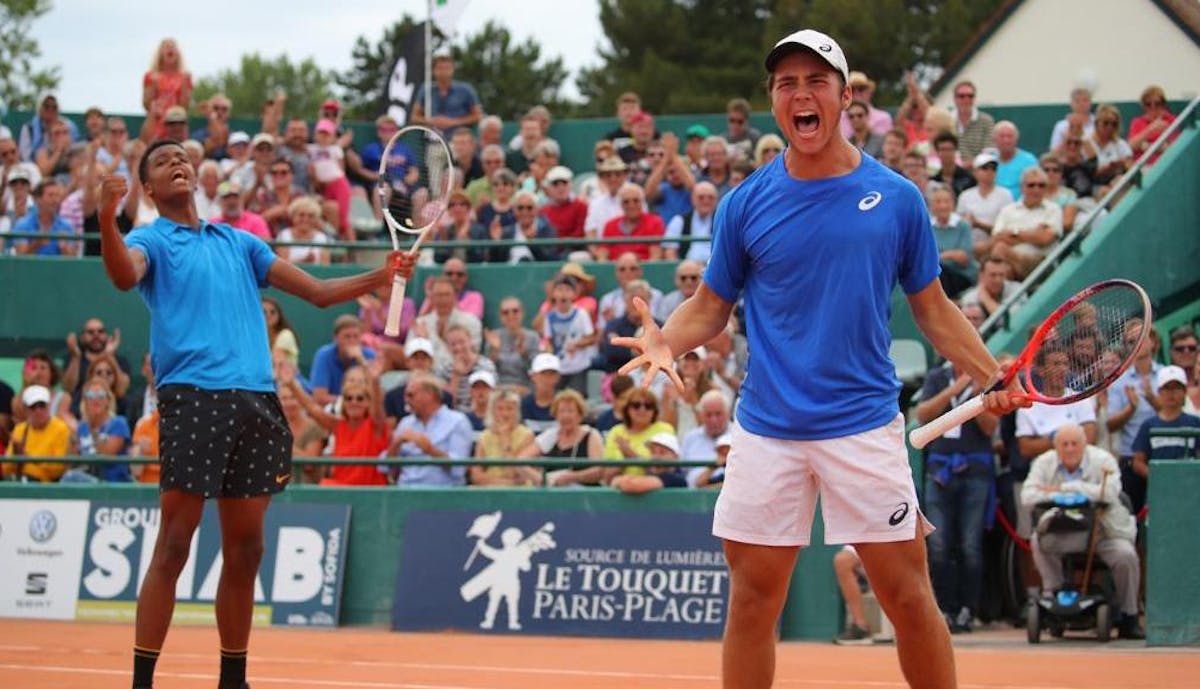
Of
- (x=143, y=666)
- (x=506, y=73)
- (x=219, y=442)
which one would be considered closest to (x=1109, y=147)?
(x=219, y=442)

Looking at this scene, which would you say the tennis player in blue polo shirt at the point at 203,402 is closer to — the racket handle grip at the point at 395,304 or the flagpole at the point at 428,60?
the racket handle grip at the point at 395,304

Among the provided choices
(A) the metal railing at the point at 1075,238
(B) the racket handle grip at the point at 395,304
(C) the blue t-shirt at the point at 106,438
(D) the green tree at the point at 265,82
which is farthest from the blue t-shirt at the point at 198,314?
(D) the green tree at the point at 265,82

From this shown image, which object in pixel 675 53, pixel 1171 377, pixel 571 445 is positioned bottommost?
pixel 571 445

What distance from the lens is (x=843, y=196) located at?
602 centimetres

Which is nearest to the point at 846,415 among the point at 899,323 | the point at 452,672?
the point at 452,672

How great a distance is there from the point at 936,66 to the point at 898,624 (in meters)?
44.5

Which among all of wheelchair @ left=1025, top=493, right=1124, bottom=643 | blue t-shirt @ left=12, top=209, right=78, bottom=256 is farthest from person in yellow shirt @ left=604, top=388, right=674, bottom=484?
blue t-shirt @ left=12, top=209, right=78, bottom=256

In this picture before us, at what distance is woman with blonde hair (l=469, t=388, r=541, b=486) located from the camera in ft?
47.3

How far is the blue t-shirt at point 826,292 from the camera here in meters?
5.97

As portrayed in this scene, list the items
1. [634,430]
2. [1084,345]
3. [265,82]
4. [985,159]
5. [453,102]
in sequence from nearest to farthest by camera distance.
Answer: [1084,345] < [634,430] < [985,159] < [453,102] < [265,82]

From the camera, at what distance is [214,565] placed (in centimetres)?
1462

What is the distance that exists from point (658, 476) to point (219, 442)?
6.48 m

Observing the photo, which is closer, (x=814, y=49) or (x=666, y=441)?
(x=814, y=49)

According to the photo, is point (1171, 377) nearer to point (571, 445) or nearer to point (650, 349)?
point (571, 445)
